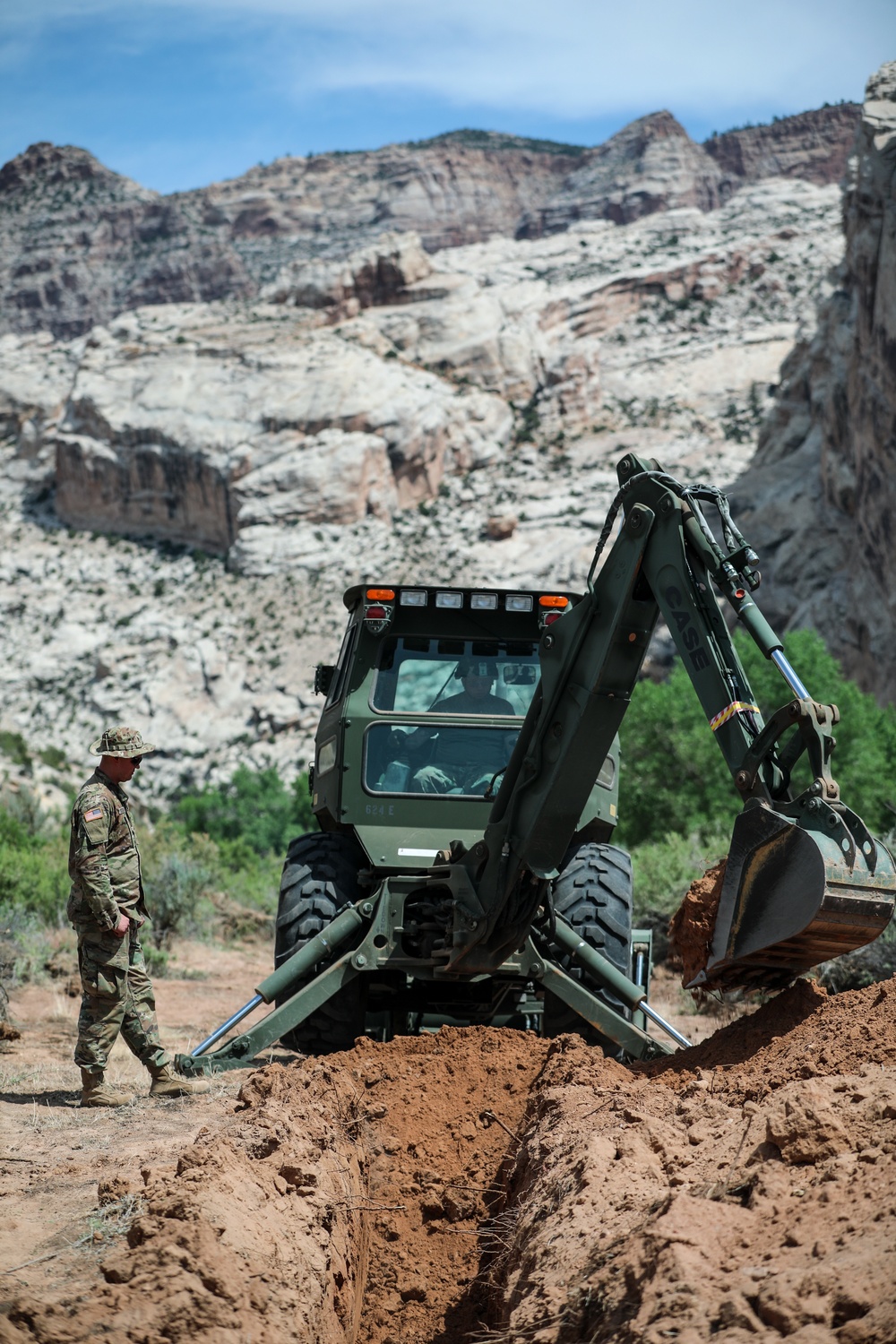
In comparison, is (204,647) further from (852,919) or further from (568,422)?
(852,919)

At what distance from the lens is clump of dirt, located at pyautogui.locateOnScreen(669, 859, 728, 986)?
684 centimetres

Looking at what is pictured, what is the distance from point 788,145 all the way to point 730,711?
181167mm

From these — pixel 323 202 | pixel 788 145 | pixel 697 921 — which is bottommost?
pixel 697 921

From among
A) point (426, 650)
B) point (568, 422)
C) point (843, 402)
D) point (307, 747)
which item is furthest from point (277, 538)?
point (426, 650)

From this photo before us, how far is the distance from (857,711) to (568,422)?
2006 inches

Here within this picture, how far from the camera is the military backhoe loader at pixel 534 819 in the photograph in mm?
4895

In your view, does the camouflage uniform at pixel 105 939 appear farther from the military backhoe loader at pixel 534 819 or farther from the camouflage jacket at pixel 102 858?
the military backhoe loader at pixel 534 819

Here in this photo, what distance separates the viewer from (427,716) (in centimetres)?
809

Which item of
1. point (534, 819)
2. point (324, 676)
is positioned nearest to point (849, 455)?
point (324, 676)

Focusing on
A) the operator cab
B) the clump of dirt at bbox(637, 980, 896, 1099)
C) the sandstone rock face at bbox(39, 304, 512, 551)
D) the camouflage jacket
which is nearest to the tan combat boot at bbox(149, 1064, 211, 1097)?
the camouflage jacket

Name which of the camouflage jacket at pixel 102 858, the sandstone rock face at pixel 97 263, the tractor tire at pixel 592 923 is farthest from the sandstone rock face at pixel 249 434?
the sandstone rock face at pixel 97 263

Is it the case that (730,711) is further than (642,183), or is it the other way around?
(642,183)

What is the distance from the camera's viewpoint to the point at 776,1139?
3.87 m

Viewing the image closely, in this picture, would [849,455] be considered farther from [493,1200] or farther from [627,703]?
[493,1200]
